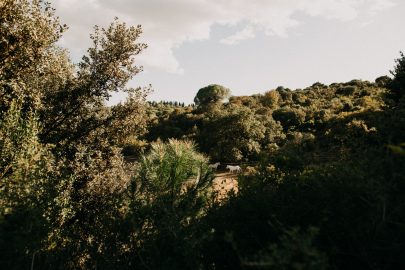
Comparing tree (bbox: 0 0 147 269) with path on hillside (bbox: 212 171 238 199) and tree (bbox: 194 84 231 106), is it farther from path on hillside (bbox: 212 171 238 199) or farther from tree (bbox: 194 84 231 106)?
tree (bbox: 194 84 231 106)

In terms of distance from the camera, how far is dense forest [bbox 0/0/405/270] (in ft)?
27.3

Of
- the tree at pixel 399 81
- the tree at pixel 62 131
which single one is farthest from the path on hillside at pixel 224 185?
the tree at pixel 399 81

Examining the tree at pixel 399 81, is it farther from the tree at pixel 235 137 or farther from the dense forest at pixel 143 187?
the tree at pixel 235 137

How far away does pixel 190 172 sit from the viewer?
17875 mm

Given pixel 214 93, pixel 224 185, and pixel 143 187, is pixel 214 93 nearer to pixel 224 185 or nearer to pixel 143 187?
pixel 224 185

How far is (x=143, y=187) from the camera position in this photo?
16.0 m

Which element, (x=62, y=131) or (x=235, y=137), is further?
(x=235, y=137)

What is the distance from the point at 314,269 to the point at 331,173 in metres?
5.72

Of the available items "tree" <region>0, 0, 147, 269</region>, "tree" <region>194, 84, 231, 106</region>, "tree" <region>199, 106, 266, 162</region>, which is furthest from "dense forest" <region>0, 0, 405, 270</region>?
"tree" <region>194, 84, 231, 106</region>

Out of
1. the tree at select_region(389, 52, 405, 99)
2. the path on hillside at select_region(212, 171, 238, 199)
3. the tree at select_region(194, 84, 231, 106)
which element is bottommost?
the path on hillside at select_region(212, 171, 238, 199)

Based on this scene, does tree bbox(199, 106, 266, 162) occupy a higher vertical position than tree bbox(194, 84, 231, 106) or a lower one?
lower

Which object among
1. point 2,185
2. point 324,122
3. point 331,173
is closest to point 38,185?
point 2,185

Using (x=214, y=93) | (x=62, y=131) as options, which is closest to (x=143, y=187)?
(x=62, y=131)

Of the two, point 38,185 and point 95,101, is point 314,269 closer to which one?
point 38,185
